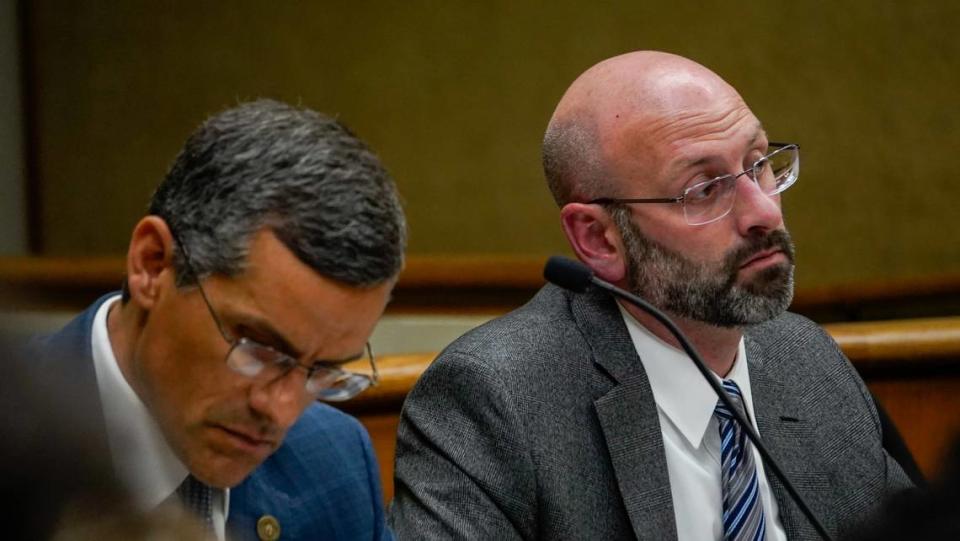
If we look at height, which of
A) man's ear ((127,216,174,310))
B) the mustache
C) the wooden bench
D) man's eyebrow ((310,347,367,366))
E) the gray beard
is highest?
man's ear ((127,216,174,310))

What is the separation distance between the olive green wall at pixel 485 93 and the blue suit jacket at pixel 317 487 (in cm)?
214

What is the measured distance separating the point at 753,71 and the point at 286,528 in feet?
8.27

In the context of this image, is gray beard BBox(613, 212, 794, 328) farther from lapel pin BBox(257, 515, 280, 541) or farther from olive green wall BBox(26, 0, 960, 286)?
olive green wall BBox(26, 0, 960, 286)

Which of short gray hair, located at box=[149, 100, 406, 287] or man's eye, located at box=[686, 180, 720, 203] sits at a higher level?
short gray hair, located at box=[149, 100, 406, 287]

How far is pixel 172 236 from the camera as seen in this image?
107 cm

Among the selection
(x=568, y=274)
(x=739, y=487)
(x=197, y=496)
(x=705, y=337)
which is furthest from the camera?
(x=705, y=337)

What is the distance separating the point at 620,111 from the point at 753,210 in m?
0.20

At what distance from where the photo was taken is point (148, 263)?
109 centimetres

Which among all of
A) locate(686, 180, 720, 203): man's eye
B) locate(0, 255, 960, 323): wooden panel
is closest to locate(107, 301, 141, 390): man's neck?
locate(686, 180, 720, 203): man's eye

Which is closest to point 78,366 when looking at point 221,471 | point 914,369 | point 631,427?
point 221,471

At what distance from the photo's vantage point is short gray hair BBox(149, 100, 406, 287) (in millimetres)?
1047

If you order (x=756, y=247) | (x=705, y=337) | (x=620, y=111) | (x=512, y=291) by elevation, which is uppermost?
(x=620, y=111)

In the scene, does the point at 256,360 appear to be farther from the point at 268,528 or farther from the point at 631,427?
the point at 631,427

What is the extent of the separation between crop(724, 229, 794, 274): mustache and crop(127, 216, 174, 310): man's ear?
74cm
